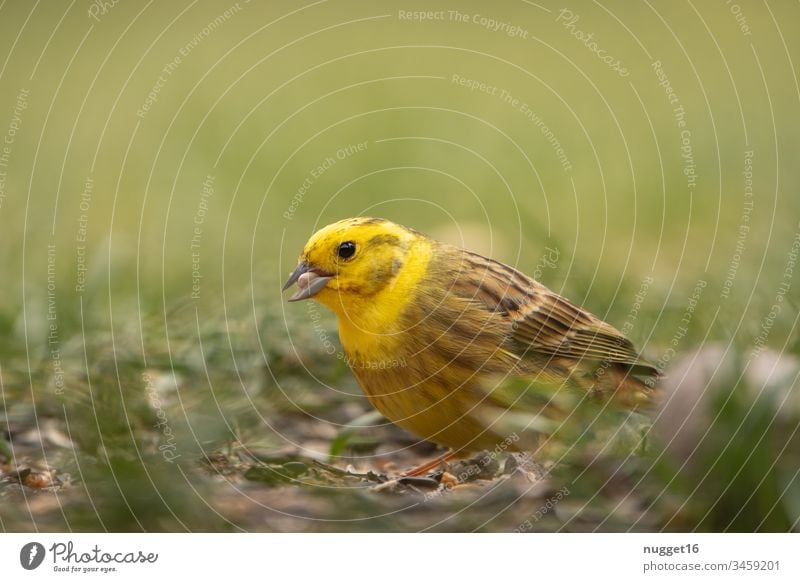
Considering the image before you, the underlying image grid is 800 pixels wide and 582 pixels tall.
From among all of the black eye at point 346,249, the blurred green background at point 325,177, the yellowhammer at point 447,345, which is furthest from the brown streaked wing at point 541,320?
the black eye at point 346,249

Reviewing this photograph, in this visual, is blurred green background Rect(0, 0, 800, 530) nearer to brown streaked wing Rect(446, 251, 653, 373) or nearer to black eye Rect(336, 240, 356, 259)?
brown streaked wing Rect(446, 251, 653, 373)

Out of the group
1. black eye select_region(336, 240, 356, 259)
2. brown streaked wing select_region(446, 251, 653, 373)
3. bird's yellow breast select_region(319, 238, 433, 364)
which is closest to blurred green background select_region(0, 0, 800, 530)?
brown streaked wing select_region(446, 251, 653, 373)

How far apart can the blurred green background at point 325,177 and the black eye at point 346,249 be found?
19.4 inches

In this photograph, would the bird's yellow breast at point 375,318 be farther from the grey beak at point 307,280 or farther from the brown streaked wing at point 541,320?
the brown streaked wing at point 541,320

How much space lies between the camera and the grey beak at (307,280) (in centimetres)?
214

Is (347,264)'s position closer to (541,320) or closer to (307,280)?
(307,280)

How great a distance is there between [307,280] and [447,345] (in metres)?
0.32

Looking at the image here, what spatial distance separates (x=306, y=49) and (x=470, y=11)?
17.8 inches

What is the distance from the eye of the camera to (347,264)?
7.11 ft

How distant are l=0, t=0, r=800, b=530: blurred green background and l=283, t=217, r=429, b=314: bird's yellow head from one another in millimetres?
409

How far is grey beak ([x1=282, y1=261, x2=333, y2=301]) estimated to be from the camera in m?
2.14

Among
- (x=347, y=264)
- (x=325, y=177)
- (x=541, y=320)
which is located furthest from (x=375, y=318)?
(x=325, y=177)

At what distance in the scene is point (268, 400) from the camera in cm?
253
